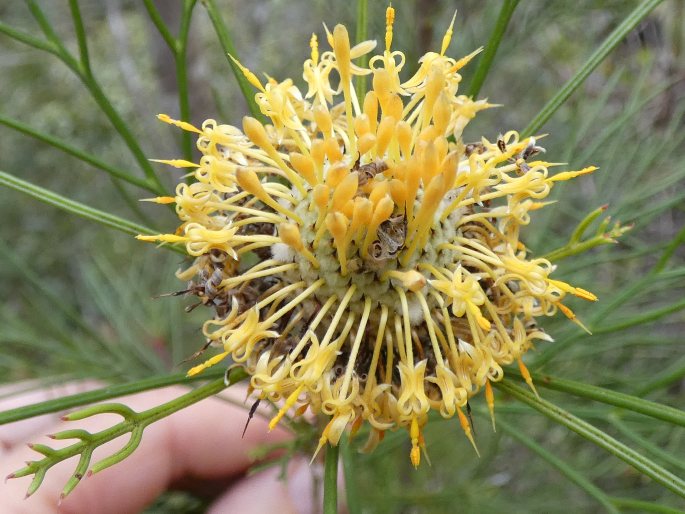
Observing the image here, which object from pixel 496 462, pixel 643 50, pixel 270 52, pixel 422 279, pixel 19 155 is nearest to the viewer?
pixel 422 279

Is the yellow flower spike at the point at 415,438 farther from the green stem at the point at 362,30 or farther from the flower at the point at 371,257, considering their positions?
the green stem at the point at 362,30

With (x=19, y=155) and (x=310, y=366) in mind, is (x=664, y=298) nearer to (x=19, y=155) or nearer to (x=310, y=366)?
(x=310, y=366)

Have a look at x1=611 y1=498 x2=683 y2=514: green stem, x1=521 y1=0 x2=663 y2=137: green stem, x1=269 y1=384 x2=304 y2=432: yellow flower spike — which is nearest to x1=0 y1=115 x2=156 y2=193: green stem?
x1=269 y1=384 x2=304 y2=432: yellow flower spike

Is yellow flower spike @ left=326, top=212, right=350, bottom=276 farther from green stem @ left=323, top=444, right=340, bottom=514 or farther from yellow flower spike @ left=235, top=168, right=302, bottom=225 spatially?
green stem @ left=323, top=444, right=340, bottom=514

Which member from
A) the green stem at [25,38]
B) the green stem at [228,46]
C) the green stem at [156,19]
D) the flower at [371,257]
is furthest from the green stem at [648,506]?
the green stem at [25,38]

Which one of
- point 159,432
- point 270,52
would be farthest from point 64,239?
point 159,432

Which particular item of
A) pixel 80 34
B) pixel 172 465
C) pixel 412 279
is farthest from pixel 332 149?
pixel 172 465

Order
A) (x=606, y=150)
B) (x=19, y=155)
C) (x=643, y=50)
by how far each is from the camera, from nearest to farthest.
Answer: (x=606, y=150)
(x=643, y=50)
(x=19, y=155)

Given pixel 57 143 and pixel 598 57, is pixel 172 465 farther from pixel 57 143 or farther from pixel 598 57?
pixel 598 57
